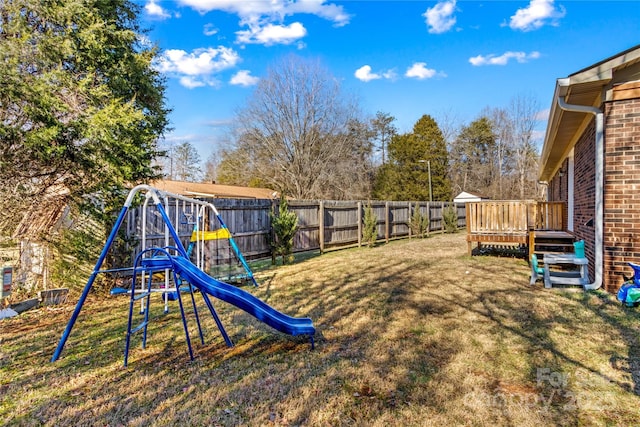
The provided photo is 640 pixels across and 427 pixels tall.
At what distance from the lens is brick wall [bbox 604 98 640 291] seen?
4980mm

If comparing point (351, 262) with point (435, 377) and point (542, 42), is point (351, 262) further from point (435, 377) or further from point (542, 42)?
point (542, 42)

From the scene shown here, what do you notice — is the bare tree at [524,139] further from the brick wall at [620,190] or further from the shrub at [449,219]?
the brick wall at [620,190]

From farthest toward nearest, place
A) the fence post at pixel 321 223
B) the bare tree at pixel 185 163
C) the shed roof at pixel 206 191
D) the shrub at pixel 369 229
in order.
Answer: the bare tree at pixel 185 163, the shed roof at pixel 206 191, the shrub at pixel 369 229, the fence post at pixel 321 223

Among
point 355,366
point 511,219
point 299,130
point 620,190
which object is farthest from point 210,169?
point 355,366

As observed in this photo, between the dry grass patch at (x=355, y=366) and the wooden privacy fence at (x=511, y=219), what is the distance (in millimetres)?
3248

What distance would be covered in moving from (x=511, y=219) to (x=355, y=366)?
22.8ft

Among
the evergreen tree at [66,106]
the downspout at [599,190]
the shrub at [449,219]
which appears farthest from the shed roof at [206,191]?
the downspout at [599,190]

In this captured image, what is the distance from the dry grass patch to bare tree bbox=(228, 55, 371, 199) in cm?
2265

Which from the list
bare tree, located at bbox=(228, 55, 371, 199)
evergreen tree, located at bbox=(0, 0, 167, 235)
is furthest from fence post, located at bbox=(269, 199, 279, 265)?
bare tree, located at bbox=(228, 55, 371, 199)

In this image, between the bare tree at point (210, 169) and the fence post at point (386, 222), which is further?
the bare tree at point (210, 169)

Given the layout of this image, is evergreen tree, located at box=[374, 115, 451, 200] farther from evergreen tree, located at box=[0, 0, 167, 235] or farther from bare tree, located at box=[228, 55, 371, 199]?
evergreen tree, located at box=[0, 0, 167, 235]

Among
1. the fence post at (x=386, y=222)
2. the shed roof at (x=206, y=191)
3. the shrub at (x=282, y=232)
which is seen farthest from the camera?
the shed roof at (x=206, y=191)

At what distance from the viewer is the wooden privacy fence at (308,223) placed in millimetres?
7688

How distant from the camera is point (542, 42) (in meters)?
15.7
